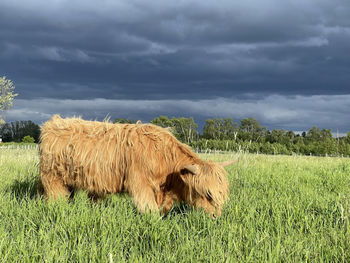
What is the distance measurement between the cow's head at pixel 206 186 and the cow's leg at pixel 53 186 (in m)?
2.53

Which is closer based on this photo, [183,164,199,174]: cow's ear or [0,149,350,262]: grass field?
[0,149,350,262]: grass field

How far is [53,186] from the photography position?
6172mm

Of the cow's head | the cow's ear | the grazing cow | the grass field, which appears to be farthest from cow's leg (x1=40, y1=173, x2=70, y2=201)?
the cow's ear

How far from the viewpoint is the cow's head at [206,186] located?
5.03m

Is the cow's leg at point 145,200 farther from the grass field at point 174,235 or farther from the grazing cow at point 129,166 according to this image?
the grass field at point 174,235

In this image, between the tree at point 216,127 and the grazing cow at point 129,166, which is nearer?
the grazing cow at point 129,166

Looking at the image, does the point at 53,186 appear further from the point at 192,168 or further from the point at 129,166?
the point at 192,168

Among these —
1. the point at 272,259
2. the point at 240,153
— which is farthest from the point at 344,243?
the point at 240,153

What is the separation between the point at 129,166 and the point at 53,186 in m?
1.78

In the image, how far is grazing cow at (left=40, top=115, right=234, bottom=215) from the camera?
5.19 m

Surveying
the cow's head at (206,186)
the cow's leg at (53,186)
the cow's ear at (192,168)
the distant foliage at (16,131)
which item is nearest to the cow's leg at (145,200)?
the cow's head at (206,186)

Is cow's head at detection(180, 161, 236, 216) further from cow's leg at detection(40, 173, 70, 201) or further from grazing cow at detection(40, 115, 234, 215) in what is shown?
cow's leg at detection(40, 173, 70, 201)

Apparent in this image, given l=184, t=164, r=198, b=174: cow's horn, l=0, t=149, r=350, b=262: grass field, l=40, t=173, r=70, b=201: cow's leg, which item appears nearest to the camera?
l=0, t=149, r=350, b=262: grass field

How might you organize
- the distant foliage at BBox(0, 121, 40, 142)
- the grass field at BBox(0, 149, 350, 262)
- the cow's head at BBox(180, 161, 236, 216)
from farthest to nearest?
the distant foliage at BBox(0, 121, 40, 142) < the cow's head at BBox(180, 161, 236, 216) < the grass field at BBox(0, 149, 350, 262)
